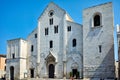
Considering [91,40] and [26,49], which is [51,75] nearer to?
[26,49]

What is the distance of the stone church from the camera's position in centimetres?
2766

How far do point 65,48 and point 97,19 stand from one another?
6996 millimetres

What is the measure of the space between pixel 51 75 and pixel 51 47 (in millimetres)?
4753

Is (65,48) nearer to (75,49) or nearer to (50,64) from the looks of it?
(75,49)

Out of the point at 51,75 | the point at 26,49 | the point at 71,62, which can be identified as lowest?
the point at 51,75

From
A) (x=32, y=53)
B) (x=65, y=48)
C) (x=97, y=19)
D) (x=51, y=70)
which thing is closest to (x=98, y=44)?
(x=97, y=19)

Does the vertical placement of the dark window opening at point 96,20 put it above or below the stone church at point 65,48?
above

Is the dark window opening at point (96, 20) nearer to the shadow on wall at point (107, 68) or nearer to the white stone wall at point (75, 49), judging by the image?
the white stone wall at point (75, 49)

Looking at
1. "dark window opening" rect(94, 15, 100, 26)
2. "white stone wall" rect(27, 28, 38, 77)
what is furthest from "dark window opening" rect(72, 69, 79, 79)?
"dark window opening" rect(94, 15, 100, 26)

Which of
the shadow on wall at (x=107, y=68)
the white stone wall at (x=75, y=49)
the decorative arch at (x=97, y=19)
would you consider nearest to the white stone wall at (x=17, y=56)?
the white stone wall at (x=75, y=49)

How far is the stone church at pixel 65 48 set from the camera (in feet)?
90.7

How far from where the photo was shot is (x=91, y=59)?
92.9 feet

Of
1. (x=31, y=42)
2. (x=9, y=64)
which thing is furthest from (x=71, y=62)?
(x=9, y=64)

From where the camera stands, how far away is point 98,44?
2800 cm
